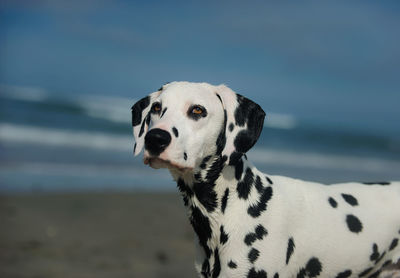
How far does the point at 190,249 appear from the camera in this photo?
698cm

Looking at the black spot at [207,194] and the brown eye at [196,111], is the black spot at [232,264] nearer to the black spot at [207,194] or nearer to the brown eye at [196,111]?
the black spot at [207,194]

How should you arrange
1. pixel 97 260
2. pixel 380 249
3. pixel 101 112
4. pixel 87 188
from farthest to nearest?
pixel 101 112 < pixel 87 188 < pixel 97 260 < pixel 380 249

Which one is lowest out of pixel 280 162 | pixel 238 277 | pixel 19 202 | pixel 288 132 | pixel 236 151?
pixel 288 132

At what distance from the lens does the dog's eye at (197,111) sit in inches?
124

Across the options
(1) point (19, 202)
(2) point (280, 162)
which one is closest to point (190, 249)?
(1) point (19, 202)

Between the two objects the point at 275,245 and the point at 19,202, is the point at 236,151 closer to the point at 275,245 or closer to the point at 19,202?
the point at 275,245

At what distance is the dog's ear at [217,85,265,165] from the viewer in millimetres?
3229

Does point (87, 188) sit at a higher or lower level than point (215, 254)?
lower

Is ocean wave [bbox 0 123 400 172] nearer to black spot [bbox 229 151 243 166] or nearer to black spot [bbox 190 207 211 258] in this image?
black spot [bbox 190 207 211 258]

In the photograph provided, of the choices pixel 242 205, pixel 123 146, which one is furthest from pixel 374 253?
pixel 123 146

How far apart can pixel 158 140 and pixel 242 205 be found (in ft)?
2.74

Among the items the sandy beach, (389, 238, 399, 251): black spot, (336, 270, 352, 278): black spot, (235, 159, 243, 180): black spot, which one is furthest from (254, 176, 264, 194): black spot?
the sandy beach

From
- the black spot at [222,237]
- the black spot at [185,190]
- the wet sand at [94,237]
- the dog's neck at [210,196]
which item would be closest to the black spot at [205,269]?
the dog's neck at [210,196]

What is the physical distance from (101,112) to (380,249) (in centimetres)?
2230
